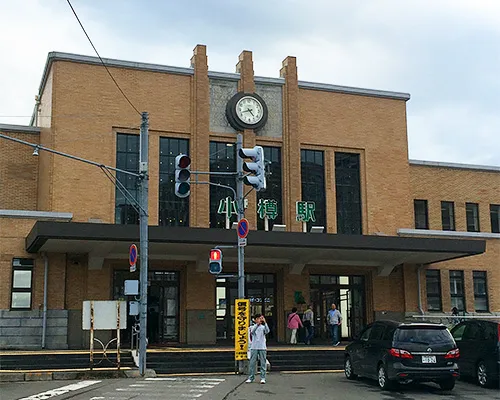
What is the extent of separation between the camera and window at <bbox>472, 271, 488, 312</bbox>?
111 feet

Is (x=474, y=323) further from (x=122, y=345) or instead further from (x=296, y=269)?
(x=122, y=345)

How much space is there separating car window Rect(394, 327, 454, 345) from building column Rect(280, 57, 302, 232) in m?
→ 13.6

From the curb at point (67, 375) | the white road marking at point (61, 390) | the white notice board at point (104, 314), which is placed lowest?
the white road marking at point (61, 390)

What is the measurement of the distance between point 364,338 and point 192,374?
5520 mm

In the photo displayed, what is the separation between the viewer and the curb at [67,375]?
64.0 ft

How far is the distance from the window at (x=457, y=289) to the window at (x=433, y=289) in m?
0.73

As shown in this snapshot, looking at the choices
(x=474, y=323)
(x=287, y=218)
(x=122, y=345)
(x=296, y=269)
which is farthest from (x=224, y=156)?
(x=474, y=323)

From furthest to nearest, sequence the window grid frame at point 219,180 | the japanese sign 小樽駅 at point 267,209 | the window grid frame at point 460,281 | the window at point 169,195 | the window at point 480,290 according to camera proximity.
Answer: the window at point 480,290
the window grid frame at point 460,281
the japanese sign 小樽駅 at point 267,209
the window grid frame at point 219,180
the window at point 169,195

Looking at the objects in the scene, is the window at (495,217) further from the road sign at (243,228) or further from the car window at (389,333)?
the car window at (389,333)

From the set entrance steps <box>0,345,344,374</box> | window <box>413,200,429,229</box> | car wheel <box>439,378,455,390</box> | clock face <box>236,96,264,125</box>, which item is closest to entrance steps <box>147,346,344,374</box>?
entrance steps <box>0,345,344,374</box>

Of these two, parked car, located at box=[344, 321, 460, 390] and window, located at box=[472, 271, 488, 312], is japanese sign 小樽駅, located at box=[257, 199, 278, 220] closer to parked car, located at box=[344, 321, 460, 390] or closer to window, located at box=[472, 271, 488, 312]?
window, located at box=[472, 271, 488, 312]

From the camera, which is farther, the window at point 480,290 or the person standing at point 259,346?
the window at point 480,290

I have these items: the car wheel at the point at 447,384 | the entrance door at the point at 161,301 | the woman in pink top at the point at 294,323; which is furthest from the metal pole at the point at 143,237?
the woman in pink top at the point at 294,323

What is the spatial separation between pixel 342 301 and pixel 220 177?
7989mm
